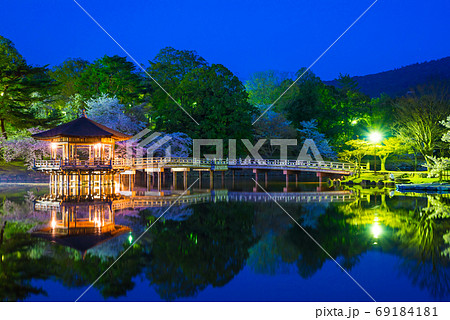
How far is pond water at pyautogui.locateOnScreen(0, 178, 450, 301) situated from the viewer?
8.95 metres

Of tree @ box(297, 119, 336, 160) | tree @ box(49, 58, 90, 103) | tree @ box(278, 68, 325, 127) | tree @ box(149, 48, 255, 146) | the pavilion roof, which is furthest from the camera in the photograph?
tree @ box(49, 58, 90, 103)

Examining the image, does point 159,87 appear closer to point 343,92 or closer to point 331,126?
point 331,126

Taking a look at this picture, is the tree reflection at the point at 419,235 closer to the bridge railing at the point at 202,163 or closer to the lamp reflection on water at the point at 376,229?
the lamp reflection on water at the point at 376,229

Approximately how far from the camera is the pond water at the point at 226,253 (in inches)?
352

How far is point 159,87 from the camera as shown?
4797 cm

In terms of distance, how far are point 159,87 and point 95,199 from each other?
2708 cm

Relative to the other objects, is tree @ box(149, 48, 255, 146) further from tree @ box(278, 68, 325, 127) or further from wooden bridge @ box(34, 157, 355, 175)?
tree @ box(278, 68, 325, 127)

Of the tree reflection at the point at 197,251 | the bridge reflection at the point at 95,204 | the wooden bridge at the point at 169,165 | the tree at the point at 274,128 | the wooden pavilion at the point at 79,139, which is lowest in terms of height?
the tree reflection at the point at 197,251

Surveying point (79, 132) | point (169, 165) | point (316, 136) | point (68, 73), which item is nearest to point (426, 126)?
point (316, 136)

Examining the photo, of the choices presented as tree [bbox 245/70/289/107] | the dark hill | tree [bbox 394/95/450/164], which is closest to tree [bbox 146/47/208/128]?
tree [bbox 245/70/289/107]

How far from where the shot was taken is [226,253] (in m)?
12.0

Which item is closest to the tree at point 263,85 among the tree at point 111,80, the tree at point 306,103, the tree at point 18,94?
the tree at point 306,103

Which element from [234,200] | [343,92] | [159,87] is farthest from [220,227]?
[343,92]

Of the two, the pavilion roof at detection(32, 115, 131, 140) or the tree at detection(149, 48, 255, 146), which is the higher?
the tree at detection(149, 48, 255, 146)
